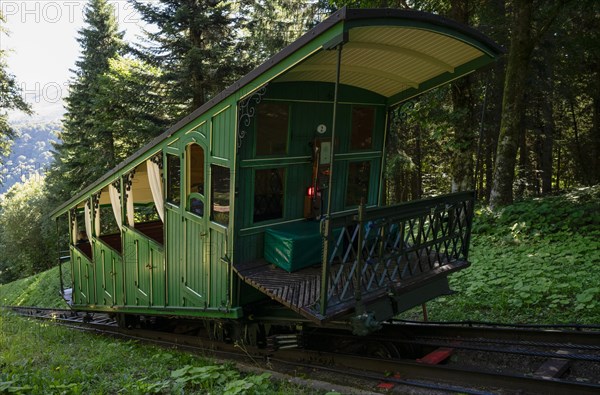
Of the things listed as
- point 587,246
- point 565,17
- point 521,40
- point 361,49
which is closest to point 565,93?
point 565,17

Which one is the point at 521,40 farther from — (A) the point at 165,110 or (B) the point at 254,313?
(A) the point at 165,110

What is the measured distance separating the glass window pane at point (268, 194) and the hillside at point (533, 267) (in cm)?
363

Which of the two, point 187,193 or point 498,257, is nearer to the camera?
point 187,193

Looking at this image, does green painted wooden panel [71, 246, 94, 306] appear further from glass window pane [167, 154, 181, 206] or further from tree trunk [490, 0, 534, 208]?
tree trunk [490, 0, 534, 208]

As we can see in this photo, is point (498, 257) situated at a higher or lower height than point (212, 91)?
lower

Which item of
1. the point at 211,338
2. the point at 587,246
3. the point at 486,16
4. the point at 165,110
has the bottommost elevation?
the point at 211,338

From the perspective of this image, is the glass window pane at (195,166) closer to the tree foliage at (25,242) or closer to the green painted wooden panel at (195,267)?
the green painted wooden panel at (195,267)

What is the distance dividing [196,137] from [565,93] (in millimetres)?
16344

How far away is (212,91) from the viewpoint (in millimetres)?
18609

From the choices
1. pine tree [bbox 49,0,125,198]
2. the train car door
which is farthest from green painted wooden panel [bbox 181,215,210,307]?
pine tree [bbox 49,0,125,198]

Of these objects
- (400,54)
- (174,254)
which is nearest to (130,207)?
(174,254)

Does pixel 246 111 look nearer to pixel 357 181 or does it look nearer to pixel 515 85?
pixel 357 181

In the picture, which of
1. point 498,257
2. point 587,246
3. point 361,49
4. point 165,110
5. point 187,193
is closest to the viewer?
point 361,49

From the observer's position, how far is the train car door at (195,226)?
6391mm
